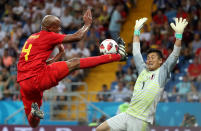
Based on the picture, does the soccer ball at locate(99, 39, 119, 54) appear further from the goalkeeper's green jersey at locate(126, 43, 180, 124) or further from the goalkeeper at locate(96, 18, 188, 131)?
the goalkeeper's green jersey at locate(126, 43, 180, 124)

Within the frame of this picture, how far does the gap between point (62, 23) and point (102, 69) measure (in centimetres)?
234

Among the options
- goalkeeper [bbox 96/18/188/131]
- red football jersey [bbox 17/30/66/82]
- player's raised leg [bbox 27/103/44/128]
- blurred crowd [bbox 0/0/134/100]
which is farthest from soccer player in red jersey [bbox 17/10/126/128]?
blurred crowd [bbox 0/0/134/100]

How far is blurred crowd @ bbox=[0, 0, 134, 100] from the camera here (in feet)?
55.2

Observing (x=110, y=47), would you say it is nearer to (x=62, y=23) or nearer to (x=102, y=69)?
(x=102, y=69)

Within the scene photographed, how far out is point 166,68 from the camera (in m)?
8.62

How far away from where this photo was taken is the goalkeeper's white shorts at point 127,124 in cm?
863

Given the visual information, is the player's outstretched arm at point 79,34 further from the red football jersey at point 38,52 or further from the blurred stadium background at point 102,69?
the blurred stadium background at point 102,69

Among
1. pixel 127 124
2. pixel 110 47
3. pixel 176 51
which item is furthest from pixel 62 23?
pixel 176 51

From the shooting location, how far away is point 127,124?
8766 mm

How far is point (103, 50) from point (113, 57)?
0.29 metres

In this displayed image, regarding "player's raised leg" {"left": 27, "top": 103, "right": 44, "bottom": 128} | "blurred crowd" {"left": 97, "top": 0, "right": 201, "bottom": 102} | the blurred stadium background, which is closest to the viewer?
"player's raised leg" {"left": 27, "top": 103, "right": 44, "bottom": 128}

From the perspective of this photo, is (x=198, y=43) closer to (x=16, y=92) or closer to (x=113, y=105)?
(x=113, y=105)

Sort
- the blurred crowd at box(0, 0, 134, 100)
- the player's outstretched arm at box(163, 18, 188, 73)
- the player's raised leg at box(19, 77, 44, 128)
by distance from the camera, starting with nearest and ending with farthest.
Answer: the player's outstretched arm at box(163, 18, 188, 73) → the player's raised leg at box(19, 77, 44, 128) → the blurred crowd at box(0, 0, 134, 100)

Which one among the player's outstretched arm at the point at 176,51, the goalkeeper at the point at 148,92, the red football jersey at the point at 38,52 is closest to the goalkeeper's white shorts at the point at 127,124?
the goalkeeper at the point at 148,92
